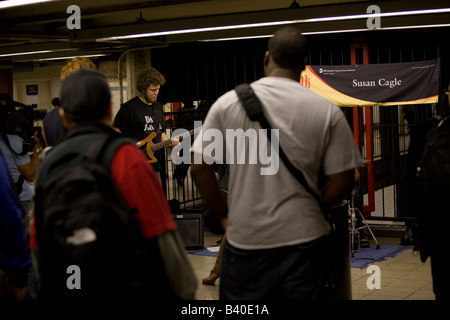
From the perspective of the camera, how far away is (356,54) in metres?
9.59

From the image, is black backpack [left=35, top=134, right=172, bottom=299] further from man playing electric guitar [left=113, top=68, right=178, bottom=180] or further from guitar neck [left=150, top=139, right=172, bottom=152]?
guitar neck [left=150, top=139, right=172, bottom=152]

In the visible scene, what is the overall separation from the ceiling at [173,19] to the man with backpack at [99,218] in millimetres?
4988

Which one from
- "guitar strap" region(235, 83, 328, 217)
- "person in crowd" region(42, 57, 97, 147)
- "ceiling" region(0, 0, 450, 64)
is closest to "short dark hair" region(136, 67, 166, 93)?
"ceiling" region(0, 0, 450, 64)

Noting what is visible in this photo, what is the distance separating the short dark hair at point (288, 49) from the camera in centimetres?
→ 318

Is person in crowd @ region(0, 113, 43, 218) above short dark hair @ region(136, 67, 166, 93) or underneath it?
underneath

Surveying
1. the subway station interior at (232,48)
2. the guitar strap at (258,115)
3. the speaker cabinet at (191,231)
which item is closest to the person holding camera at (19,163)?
the subway station interior at (232,48)

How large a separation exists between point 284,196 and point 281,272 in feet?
1.12

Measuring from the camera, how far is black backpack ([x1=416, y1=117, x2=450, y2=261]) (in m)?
3.30

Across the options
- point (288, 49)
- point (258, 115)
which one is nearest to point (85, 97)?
point (258, 115)

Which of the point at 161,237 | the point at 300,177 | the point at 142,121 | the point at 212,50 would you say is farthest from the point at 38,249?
the point at 212,50

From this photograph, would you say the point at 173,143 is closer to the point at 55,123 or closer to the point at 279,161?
the point at 55,123

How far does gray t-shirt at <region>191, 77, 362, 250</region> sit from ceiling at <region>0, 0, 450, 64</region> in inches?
179
